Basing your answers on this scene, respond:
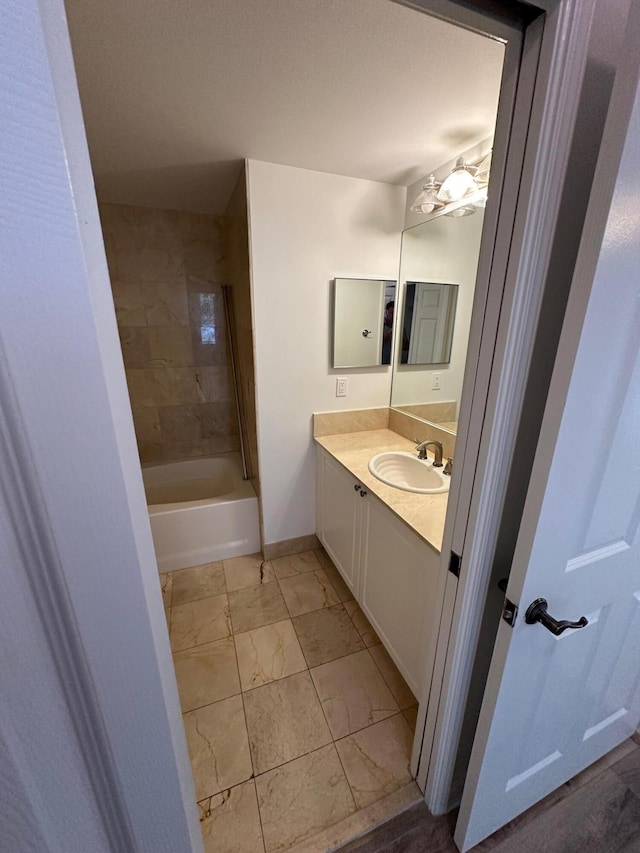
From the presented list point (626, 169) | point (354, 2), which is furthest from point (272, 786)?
point (354, 2)

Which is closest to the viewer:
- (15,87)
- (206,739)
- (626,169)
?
(15,87)

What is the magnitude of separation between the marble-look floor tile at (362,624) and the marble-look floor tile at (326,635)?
23 mm

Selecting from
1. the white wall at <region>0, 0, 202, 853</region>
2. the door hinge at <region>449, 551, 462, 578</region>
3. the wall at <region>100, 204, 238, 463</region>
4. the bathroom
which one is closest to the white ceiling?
the bathroom

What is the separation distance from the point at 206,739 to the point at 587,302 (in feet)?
6.02

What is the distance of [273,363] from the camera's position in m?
1.88

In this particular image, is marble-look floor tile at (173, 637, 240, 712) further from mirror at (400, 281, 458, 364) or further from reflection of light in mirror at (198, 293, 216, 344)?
reflection of light in mirror at (198, 293, 216, 344)

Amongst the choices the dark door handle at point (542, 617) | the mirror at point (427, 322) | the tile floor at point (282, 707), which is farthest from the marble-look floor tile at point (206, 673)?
the mirror at point (427, 322)

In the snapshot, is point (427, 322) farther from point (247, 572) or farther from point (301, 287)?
point (247, 572)

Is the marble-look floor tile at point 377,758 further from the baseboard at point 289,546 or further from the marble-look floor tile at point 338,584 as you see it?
the baseboard at point 289,546

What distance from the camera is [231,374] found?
9.28ft

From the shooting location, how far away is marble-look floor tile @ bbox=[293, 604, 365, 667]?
5.19 feet

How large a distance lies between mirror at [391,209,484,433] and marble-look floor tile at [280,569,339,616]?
119 centimetres

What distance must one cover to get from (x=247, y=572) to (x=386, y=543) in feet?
3.77

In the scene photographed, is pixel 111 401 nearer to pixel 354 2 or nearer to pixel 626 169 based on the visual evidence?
pixel 626 169
